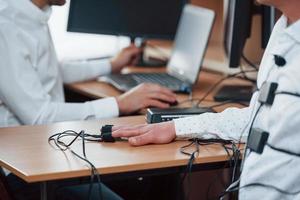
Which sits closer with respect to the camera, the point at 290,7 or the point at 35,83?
the point at 290,7

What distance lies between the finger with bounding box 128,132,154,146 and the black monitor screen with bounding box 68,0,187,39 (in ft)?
3.76

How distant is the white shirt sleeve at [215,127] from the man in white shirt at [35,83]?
0.42m

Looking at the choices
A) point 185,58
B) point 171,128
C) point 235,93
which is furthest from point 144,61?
point 171,128

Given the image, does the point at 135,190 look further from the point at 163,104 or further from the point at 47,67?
the point at 47,67

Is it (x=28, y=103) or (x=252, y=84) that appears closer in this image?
(x=28, y=103)

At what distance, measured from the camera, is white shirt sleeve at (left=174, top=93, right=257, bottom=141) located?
1722 mm

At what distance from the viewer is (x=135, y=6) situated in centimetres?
280

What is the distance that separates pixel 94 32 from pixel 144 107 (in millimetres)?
710

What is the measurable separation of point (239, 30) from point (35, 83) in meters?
0.82

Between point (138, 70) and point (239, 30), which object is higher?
point (239, 30)

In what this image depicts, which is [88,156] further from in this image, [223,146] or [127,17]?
[127,17]

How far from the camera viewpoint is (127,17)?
279cm

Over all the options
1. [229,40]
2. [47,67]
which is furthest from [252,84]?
[47,67]

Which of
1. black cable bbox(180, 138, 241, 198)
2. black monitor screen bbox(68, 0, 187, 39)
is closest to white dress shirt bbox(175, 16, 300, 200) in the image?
black cable bbox(180, 138, 241, 198)
